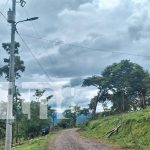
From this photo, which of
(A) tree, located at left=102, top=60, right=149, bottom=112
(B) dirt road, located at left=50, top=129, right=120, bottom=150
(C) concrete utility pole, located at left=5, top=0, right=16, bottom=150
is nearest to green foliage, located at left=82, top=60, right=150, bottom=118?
(A) tree, located at left=102, top=60, right=149, bottom=112

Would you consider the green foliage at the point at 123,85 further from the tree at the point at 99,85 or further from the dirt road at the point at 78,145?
the dirt road at the point at 78,145

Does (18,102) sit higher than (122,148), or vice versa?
(18,102)

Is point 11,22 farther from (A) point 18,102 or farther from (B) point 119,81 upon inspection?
(B) point 119,81

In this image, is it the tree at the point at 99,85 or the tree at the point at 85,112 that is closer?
the tree at the point at 99,85

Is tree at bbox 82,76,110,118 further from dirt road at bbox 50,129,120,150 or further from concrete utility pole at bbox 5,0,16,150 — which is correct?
concrete utility pole at bbox 5,0,16,150

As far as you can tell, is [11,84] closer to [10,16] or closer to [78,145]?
[10,16]

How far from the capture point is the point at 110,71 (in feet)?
279

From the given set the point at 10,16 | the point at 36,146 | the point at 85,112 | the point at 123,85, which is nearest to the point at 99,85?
the point at 123,85

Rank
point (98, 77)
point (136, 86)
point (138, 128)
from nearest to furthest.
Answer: point (138, 128), point (136, 86), point (98, 77)

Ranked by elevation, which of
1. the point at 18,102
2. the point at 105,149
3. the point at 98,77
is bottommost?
the point at 105,149

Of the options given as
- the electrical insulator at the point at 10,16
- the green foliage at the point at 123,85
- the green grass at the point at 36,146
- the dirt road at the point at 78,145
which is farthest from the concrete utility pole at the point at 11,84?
the green foliage at the point at 123,85

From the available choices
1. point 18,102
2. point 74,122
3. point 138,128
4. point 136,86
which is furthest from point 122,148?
point 74,122

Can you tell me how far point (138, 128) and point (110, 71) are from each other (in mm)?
49383

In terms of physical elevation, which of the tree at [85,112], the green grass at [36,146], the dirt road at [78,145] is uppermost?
the tree at [85,112]
